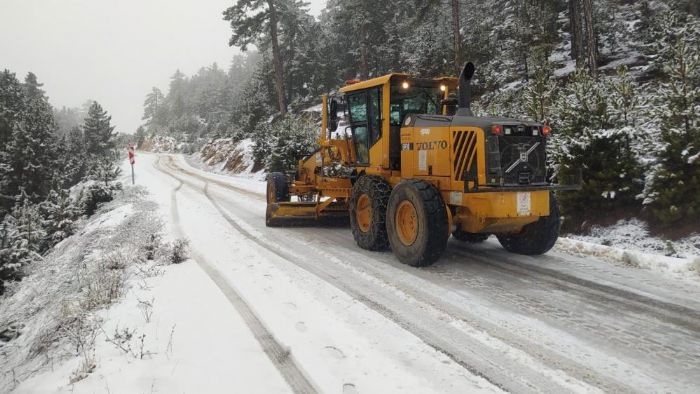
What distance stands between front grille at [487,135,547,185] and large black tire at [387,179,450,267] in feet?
2.51

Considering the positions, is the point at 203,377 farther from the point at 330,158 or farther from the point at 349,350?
the point at 330,158

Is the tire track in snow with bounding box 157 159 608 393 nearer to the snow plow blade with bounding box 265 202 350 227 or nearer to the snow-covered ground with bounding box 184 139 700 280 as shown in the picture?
the snow-covered ground with bounding box 184 139 700 280

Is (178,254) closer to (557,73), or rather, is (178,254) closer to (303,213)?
(303,213)

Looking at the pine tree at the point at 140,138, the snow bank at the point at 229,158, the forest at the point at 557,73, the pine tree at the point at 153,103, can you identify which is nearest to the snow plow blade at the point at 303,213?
the forest at the point at 557,73

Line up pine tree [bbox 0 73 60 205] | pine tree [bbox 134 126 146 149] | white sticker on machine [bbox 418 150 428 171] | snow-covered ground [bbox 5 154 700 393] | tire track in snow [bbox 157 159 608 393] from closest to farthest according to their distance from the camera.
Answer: tire track in snow [bbox 157 159 608 393] < snow-covered ground [bbox 5 154 700 393] < white sticker on machine [bbox 418 150 428 171] < pine tree [bbox 0 73 60 205] < pine tree [bbox 134 126 146 149]

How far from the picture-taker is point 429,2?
877 inches

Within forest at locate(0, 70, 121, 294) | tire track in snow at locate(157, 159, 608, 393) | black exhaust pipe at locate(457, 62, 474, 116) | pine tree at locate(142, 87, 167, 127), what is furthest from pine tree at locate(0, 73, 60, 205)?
pine tree at locate(142, 87, 167, 127)

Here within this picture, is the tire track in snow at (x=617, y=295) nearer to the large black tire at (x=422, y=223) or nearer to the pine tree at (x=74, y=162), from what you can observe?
the large black tire at (x=422, y=223)

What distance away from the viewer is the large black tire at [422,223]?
18.2 ft

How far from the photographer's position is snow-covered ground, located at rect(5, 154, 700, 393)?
304 centimetres

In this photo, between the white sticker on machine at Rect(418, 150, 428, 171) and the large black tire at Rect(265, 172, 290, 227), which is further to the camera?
the large black tire at Rect(265, 172, 290, 227)

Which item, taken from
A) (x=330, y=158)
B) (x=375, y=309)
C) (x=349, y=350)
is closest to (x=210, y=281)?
(x=375, y=309)

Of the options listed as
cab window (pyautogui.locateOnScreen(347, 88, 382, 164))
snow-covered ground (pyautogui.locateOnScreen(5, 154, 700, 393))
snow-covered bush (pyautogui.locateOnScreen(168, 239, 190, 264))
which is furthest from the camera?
cab window (pyautogui.locateOnScreen(347, 88, 382, 164))

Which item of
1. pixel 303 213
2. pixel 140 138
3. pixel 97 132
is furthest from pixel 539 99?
pixel 140 138
